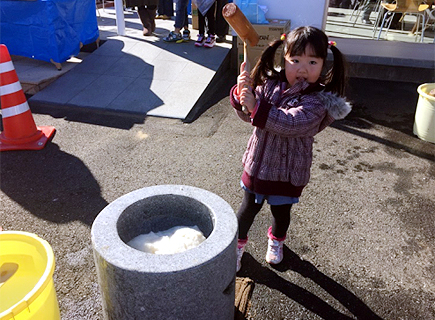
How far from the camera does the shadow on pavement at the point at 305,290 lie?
96.2 inches

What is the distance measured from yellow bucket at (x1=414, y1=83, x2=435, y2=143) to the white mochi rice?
3.44 m

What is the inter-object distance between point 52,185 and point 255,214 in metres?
2.09

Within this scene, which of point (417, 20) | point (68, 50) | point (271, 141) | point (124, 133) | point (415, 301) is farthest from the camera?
point (417, 20)

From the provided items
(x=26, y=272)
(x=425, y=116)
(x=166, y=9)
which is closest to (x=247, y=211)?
(x=26, y=272)

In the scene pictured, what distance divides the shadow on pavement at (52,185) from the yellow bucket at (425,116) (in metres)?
3.55

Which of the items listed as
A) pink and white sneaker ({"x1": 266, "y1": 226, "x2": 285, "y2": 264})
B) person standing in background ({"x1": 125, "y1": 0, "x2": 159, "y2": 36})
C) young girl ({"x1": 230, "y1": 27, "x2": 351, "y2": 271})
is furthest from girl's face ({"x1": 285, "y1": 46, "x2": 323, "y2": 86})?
person standing in background ({"x1": 125, "y1": 0, "x2": 159, "y2": 36})

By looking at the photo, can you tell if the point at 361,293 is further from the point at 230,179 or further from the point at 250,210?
the point at 230,179

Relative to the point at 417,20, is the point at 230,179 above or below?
below

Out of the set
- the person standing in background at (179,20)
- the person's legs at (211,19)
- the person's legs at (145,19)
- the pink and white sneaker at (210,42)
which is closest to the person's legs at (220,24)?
the person's legs at (211,19)

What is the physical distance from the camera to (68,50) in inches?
245

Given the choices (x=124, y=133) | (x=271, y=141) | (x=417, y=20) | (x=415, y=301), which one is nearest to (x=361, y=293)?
(x=415, y=301)

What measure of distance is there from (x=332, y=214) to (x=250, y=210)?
1045 millimetres

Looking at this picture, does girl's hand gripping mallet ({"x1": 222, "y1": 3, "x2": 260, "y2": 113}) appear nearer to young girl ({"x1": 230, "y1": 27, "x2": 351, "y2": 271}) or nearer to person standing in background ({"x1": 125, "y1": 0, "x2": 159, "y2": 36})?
young girl ({"x1": 230, "y1": 27, "x2": 351, "y2": 271})

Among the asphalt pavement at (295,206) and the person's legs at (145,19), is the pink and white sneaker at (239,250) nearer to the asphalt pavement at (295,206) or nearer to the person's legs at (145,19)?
the asphalt pavement at (295,206)
